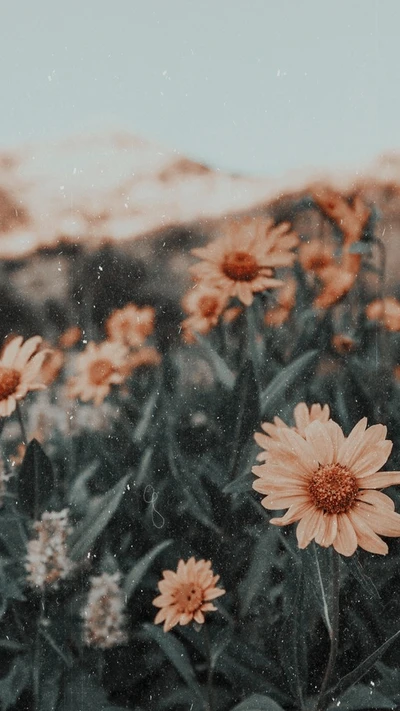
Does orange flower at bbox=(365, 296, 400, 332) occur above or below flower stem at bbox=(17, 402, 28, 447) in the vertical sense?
below

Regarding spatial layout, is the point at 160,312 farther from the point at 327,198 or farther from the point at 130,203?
the point at 327,198

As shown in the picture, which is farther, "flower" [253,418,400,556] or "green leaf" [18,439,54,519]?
"green leaf" [18,439,54,519]

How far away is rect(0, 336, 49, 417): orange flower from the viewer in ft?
3.80

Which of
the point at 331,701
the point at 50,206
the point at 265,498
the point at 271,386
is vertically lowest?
the point at 331,701

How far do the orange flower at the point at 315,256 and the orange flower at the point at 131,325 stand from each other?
0.75 ft

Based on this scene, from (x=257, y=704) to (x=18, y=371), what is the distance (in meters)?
0.57

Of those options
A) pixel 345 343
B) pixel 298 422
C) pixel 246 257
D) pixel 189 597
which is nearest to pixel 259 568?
pixel 189 597

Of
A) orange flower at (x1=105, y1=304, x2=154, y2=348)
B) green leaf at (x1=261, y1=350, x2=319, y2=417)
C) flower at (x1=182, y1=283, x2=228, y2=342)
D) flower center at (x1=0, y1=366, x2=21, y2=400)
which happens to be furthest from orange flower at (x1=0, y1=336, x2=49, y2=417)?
green leaf at (x1=261, y1=350, x2=319, y2=417)

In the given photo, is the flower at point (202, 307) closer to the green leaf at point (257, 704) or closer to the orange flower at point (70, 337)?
the orange flower at point (70, 337)

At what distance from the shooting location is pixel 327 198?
43.6 inches

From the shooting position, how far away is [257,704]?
107cm

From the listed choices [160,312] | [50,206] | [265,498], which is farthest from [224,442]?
[50,206]

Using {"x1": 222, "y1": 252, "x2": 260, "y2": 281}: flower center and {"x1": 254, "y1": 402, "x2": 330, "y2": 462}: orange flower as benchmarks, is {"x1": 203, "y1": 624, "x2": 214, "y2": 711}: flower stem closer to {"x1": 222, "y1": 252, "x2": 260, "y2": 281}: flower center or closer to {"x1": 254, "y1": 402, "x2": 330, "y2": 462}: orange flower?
{"x1": 254, "y1": 402, "x2": 330, "y2": 462}: orange flower

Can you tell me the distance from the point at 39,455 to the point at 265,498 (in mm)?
335
